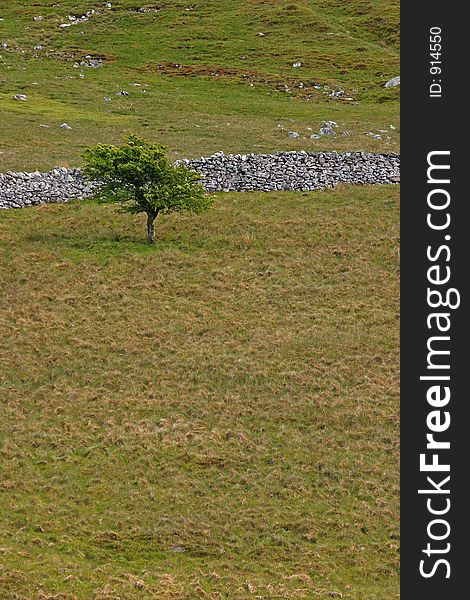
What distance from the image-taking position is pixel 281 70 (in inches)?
3273

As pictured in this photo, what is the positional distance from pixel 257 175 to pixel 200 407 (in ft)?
72.7

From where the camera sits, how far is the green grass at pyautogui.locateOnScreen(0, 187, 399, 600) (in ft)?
61.3

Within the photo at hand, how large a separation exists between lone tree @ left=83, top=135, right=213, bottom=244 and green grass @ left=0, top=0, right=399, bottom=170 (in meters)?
9.27

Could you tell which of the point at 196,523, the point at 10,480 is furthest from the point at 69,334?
the point at 196,523

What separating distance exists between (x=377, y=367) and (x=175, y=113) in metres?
40.4

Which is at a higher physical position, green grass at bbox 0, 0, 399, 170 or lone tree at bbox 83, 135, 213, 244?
green grass at bbox 0, 0, 399, 170

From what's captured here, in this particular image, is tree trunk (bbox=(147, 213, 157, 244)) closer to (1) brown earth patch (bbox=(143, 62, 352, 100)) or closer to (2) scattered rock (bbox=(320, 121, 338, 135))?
(2) scattered rock (bbox=(320, 121, 338, 135))

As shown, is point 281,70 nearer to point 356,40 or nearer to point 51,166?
point 356,40

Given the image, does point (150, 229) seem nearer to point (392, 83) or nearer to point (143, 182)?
point (143, 182)

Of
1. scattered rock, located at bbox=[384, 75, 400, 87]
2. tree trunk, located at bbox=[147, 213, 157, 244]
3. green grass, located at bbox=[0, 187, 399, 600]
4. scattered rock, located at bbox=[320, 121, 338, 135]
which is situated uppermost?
scattered rock, located at bbox=[384, 75, 400, 87]

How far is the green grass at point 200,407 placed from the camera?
1869cm

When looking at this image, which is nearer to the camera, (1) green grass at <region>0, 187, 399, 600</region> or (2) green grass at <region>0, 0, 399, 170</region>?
(1) green grass at <region>0, 187, 399, 600</region>

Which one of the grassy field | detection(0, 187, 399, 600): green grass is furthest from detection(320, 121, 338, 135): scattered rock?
detection(0, 187, 399, 600): green grass

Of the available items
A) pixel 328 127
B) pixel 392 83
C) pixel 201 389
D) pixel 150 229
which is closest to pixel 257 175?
pixel 150 229
